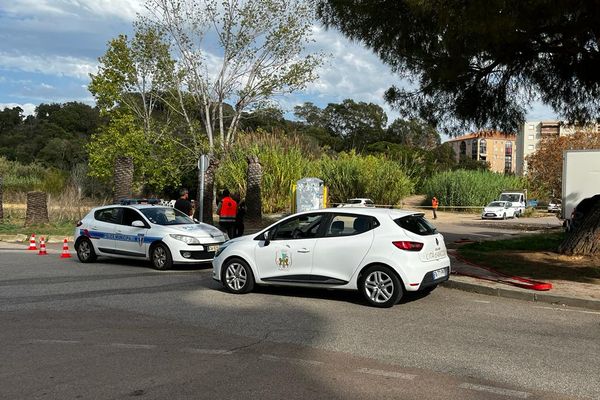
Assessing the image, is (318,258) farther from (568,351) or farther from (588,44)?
(588,44)

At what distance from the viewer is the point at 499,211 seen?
3844cm

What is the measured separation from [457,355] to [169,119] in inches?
1329

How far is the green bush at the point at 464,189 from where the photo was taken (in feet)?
154

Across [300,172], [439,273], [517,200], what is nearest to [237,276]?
[439,273]

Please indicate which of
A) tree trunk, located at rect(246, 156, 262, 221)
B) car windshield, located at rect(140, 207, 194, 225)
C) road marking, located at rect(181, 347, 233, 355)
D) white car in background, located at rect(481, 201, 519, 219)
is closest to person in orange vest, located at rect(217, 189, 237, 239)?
car windshield, located at rect(140, 207, 194, 225)

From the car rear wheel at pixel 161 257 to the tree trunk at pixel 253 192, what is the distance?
37.8 ft

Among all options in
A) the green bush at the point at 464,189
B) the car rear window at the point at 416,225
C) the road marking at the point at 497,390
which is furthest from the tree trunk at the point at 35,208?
the green bush at the point at 464,189

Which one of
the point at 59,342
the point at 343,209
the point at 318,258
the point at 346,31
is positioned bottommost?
the point at 59,342

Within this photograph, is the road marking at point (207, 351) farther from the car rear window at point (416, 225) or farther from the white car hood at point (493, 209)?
the white car hood at point (493, 209)

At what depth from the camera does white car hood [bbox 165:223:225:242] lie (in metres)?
12.6

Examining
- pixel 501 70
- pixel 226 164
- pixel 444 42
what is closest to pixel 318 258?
pixel 444 42

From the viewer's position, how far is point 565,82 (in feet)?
48.6

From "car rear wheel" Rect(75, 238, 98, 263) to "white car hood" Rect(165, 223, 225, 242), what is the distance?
2.51 metres

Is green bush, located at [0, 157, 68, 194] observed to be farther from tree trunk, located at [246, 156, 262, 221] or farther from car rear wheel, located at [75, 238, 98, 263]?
car rear wheel, located at [75, 238, 98, 263]
